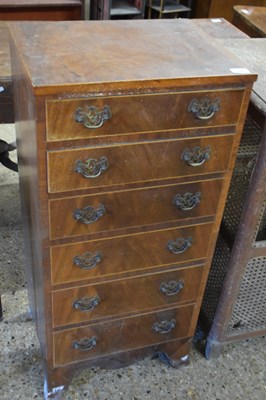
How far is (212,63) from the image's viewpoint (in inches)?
43.8

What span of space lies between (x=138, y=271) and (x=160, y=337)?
31 cm

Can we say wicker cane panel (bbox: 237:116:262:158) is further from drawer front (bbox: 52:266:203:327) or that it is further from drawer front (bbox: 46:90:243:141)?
drawer front (bbox: 52:266:203:327)

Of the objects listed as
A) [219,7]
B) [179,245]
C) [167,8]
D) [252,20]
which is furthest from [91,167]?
[219,7]

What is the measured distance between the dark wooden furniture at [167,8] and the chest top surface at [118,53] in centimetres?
226

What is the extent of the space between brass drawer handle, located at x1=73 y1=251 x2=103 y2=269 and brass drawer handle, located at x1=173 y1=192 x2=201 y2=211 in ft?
0.75

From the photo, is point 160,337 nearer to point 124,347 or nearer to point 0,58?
point 124,347

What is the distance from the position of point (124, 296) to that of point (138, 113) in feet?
1.78

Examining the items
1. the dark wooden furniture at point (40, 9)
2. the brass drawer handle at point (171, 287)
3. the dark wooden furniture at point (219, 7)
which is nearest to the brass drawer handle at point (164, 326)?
the brass drawer handle at point (171, 287)

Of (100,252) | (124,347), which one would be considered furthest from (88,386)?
(100,252)

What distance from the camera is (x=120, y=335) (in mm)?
1450

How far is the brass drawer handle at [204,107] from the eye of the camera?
3.53 feet

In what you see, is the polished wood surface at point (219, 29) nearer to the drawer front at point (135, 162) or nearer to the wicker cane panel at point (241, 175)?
the wicker cane panel at point (241, 175)

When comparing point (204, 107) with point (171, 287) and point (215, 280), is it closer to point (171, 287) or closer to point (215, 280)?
point (171, 287)

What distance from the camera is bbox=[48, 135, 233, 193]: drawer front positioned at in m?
1.06
